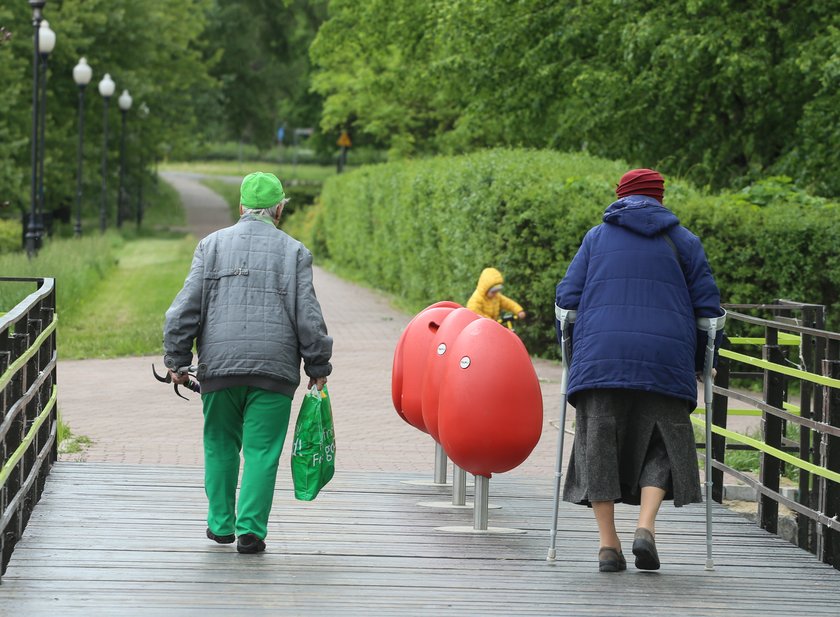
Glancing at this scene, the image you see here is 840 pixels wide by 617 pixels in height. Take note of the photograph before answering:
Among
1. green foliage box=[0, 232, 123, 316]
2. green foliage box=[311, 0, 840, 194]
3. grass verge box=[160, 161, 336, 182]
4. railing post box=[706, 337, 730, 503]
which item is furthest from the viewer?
grass verge box=[160, 161, 336, 182]

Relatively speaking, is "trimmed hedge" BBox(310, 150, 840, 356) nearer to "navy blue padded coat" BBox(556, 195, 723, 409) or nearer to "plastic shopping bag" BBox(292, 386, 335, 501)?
Result: "navy blue padded coat" BBox(556, 195, 723, 409)

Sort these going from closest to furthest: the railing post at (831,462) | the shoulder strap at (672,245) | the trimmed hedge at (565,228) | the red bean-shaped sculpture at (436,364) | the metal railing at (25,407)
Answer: the metal railing at (25,407) → the shoulder strap at (672,245) → the railing post at (831,462) → the red bean-shaped sculpture at (436,364) → the trimmed hedge at (565,228)

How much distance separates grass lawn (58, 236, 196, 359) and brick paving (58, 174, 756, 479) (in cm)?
74

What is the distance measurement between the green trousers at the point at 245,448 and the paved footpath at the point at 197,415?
275 centimetres

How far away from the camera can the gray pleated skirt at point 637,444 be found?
20.6 ft

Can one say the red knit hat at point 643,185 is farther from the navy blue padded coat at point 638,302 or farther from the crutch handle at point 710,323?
the crutch handle at point 710,323

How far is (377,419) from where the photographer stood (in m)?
12.1

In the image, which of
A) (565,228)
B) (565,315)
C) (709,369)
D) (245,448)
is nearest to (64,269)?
(565,228)

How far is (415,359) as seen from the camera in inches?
323

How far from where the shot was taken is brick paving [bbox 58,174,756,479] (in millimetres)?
9977

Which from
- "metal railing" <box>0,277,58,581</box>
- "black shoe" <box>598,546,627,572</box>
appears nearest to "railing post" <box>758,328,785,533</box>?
"black shoe" <box>598,546,627,572</box>

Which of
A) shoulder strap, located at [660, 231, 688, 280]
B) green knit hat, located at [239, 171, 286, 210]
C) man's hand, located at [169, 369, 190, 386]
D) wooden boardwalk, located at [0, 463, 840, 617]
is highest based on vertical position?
green knit hat, located at [239, 171, 286, 210]

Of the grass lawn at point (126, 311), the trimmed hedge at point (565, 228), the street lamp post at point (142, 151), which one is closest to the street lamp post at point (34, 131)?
the grass lawn at point (126, 311)

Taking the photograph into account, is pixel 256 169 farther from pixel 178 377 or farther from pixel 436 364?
pixel 178 377
